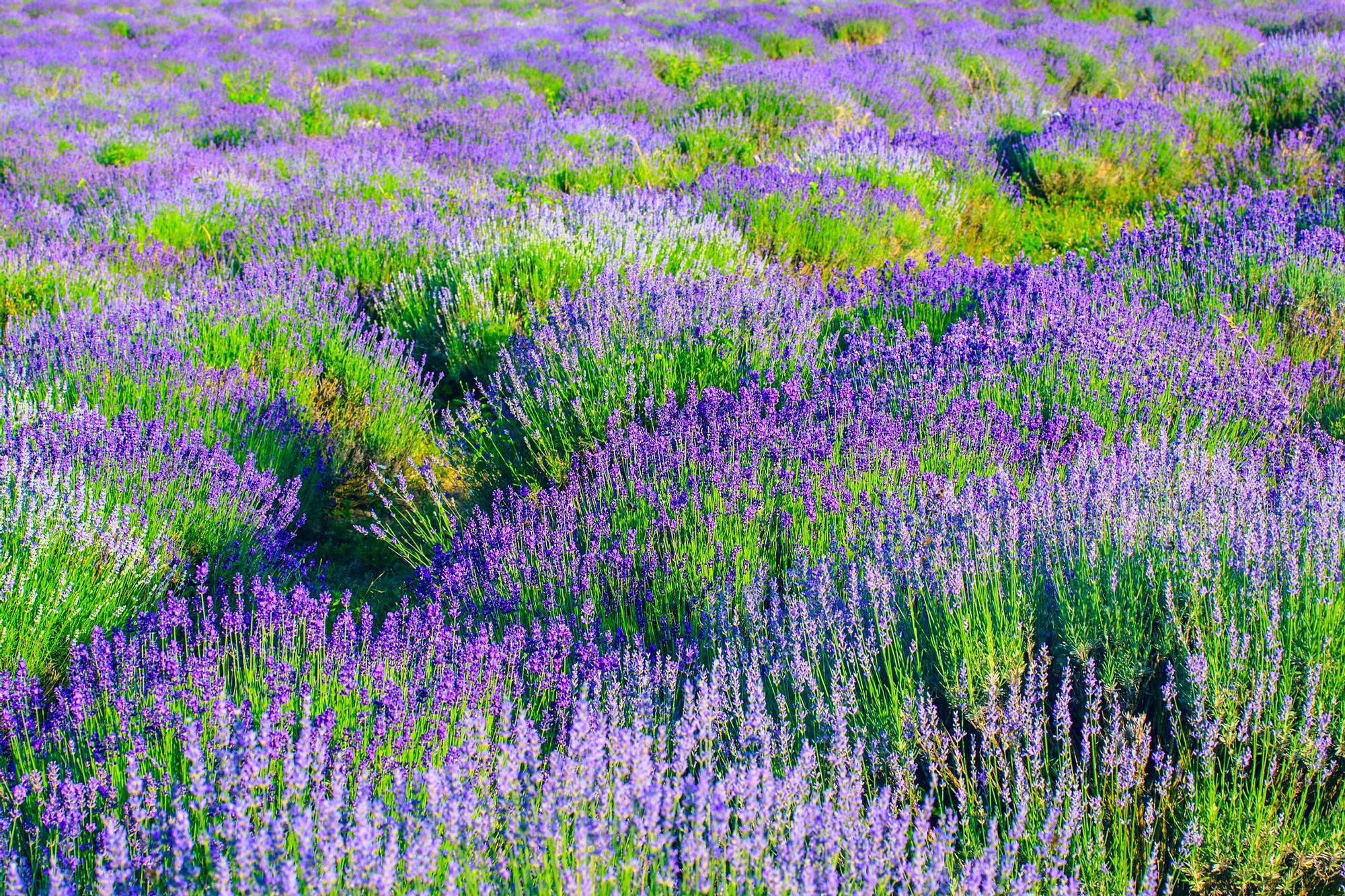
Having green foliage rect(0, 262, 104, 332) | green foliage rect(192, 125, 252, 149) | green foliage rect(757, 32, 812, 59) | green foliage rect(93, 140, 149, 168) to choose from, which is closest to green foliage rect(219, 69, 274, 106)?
green foliage rect(192, 125, 252, 149)

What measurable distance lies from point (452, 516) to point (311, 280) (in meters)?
2.05

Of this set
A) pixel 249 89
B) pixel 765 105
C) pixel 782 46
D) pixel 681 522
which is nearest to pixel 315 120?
pixel 249 89

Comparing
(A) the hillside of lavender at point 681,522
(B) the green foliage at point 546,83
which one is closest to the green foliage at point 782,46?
(B) the green foliage at point 546,83

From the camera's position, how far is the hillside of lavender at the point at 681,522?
1.47 m

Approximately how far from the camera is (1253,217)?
4.71 metres

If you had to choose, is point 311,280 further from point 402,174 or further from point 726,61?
point 726,61

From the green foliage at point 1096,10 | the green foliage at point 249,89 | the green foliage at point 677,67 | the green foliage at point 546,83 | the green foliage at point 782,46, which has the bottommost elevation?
the green foliage at point 249,89

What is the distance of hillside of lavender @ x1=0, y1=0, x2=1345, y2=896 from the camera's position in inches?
57.8

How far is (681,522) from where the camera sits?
2.58 m

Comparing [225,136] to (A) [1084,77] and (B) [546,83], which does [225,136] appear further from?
(A) [1084,77]

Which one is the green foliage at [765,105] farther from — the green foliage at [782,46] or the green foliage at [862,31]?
the green foliage at [862,31]

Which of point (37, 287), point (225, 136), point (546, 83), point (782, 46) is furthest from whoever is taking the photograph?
point (782, 46)

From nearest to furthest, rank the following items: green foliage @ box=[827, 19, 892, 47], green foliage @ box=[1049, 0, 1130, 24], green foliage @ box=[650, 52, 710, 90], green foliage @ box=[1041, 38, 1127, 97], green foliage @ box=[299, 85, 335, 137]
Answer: green foliage @ box=[299, 85, 335, 137] < green foliage @ box=[1041, 38, 1127, 97] < green foliage @ box=[650, 52, 710, 90] < green foliage @ box=[827, 19, 892, 47] < green foliage @ box=[1049, 0, 1130, 24]

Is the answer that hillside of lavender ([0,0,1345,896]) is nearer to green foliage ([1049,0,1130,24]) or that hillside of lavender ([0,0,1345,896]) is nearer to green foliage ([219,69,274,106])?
green foliage ([219,69,274,106])
